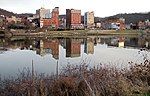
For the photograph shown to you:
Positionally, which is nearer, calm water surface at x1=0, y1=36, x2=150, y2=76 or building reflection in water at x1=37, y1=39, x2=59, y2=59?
calm water surface at x1=0, y1=36, x2=150, y2=76

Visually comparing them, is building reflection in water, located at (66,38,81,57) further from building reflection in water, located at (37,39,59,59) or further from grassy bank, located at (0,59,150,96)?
grassy bank, located at (0,59,150,96)

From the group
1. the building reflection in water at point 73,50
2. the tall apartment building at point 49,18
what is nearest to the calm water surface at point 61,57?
the building reflection in water at point 73,50

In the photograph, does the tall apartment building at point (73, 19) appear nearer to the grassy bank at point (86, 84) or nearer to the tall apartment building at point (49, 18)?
the tall apartment building at point (49, 18)

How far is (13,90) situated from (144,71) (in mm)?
3802

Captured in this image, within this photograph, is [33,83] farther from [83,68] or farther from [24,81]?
[83,68]

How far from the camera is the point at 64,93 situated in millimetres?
8969

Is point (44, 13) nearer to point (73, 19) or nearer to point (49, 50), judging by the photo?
point (73, 19)

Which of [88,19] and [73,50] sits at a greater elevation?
[88,19]

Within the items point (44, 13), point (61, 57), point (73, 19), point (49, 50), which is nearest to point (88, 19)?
point (73, 19)

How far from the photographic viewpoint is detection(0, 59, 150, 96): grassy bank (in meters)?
8.05

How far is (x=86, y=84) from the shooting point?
8.18 m

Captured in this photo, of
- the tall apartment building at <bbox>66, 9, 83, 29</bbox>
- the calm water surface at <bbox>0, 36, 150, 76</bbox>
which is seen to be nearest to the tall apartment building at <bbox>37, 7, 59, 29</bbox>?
the tall apartment building at <bbox>66, 9, 83, 29</bbox>

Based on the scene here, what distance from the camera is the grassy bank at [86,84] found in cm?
805

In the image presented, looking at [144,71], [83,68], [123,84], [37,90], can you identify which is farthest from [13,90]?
[144,71]
